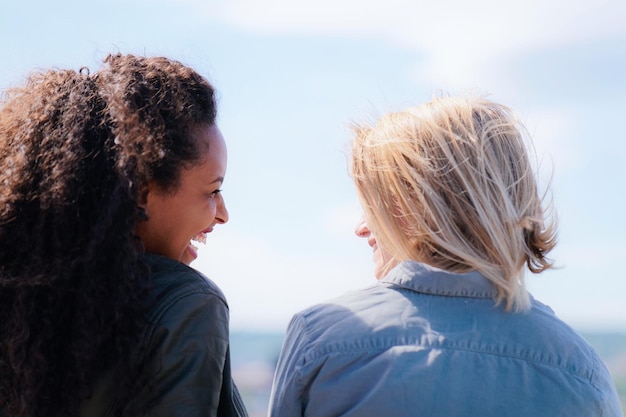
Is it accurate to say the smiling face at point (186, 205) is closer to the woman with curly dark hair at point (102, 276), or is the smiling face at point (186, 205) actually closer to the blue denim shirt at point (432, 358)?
the woman with curly dark hair at point (102, 276)

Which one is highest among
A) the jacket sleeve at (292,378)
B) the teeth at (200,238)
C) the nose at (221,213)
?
the nose at (221,213)

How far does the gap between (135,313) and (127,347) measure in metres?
0.08

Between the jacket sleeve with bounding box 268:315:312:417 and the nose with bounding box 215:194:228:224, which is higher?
the nose with bounding box 215:194:228:224

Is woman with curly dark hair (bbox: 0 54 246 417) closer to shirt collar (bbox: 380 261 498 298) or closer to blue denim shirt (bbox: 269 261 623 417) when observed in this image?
blue denim shirt (bbox: 269 261 623 417)

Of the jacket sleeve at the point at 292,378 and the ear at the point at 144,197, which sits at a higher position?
the ear at the point at 144,197

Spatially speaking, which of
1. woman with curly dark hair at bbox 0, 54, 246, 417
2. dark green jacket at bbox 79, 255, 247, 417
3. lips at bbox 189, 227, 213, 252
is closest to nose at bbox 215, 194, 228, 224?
lips at bbox 189, 227, 213, 252

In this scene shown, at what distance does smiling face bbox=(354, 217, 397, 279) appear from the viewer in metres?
2.20

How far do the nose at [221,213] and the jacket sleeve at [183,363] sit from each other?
0.35 m

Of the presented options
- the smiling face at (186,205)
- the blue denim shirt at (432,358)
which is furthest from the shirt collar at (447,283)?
the smiling face at (186,205)

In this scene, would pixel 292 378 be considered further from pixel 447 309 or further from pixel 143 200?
pixel 143 200

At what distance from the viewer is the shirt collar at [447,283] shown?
2012mm

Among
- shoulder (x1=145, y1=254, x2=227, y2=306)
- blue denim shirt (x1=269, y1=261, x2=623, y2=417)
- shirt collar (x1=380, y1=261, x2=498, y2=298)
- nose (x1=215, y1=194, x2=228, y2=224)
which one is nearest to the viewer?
blue denim shirt (x1=269, y1=261, x2=623, y2=417)

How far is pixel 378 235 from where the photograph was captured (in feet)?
7.09

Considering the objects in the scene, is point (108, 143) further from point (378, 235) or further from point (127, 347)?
point (378, 235)
